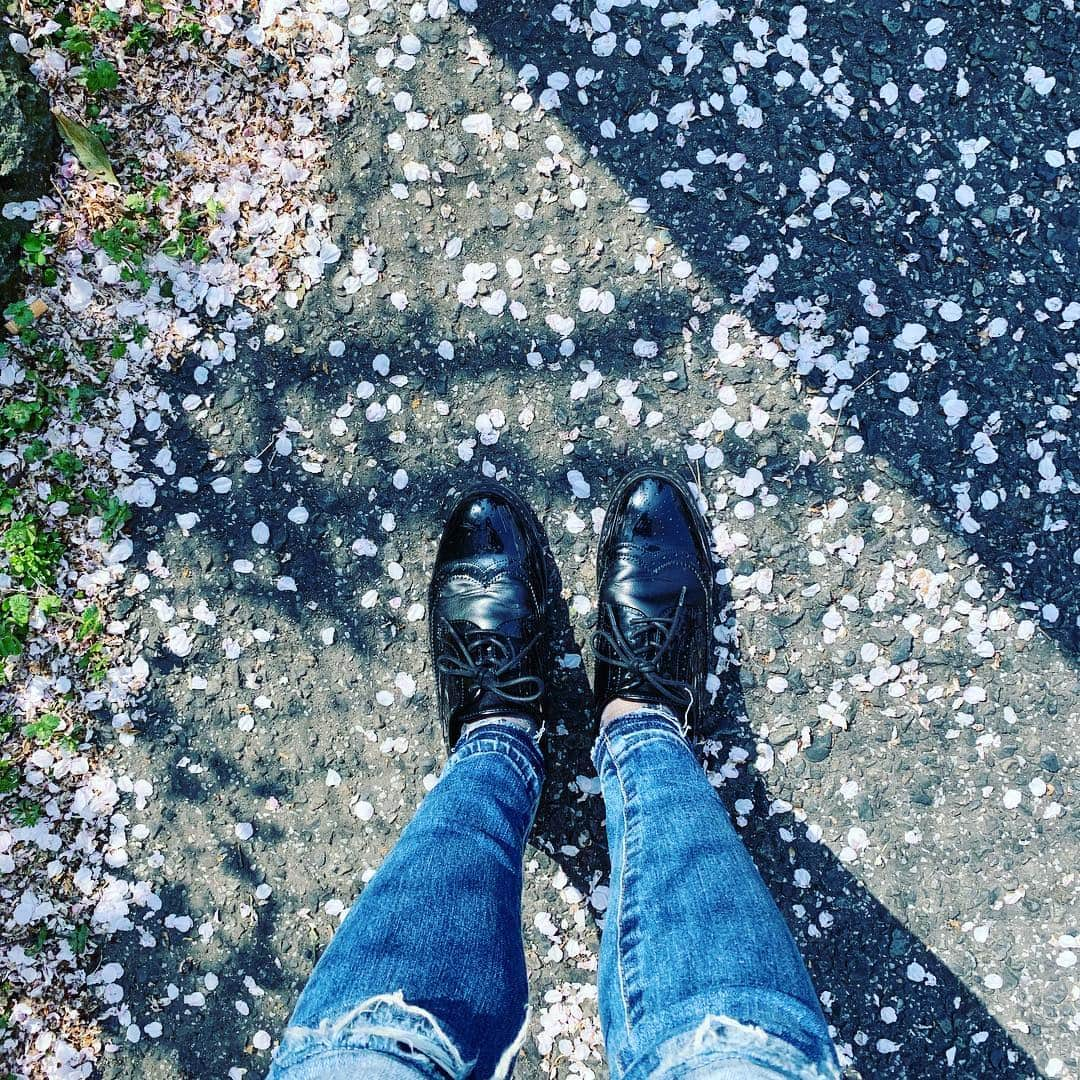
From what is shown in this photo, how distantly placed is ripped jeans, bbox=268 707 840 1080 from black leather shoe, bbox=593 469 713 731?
15.3 inches

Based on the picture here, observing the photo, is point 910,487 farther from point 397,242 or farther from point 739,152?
point 397,242

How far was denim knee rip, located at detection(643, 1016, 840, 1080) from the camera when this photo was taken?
1582 mm

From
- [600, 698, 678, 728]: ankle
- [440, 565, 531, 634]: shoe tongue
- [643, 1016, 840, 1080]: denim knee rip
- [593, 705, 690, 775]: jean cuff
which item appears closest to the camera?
[643, 1016, 840, 1080]: denim knee rip

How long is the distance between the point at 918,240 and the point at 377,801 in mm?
2525

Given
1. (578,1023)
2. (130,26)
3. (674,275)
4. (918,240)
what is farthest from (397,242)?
(578,1023)

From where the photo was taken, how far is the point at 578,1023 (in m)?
2.68

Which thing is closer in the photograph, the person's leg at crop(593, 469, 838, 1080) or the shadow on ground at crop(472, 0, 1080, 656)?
the person's leg at crop(593, 469, 838, 1080)

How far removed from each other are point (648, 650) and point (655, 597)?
169mm

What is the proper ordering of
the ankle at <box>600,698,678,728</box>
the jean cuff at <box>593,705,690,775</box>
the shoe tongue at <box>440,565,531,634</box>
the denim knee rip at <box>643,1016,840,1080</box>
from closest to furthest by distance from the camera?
the denim knee rip at <box>643,1016,840,1080</box> → the jean cuff at <box>593,705,690,775</box> → the ankle at <box>600,698,678,728</box> → the shoe tongue at <box>440,565,531,634</box>

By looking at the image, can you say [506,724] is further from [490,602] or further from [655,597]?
Answer: [655,597]

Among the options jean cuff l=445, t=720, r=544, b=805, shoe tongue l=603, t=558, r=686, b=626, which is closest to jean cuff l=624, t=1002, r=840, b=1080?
jean cuff l=445, t=720, r=544, b=805

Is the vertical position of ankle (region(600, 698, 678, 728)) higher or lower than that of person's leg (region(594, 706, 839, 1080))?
lower

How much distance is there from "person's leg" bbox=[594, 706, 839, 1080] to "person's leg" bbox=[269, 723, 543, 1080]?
0.25 meters

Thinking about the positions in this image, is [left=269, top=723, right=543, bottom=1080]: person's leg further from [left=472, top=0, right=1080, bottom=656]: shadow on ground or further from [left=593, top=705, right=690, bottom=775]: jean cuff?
[left=472, top=0, right=1080, bottom=656]: shadow on ground
